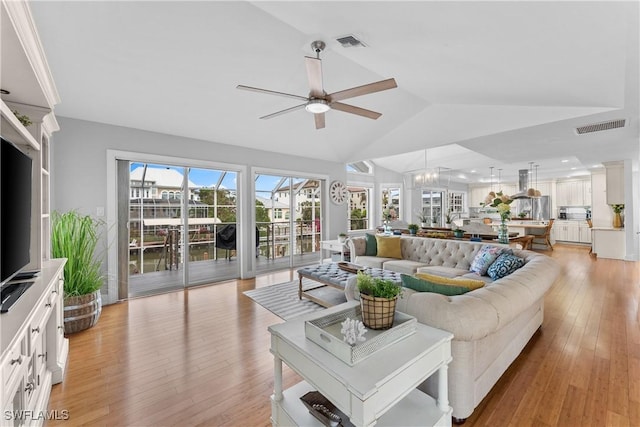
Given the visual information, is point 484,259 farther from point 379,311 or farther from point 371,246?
point 379,311

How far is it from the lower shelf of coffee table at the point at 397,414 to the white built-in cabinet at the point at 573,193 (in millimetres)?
11070

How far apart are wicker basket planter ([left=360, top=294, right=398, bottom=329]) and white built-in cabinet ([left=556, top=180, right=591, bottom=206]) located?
1125 centimetres

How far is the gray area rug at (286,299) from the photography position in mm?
3523

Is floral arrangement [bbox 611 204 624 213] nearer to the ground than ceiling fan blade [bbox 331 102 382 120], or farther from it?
nearer to the ground

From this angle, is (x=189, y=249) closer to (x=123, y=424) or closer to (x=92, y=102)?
(x=92, y=102)

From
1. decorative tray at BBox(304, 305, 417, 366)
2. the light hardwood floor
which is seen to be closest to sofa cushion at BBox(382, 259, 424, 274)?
the light hardwood floor

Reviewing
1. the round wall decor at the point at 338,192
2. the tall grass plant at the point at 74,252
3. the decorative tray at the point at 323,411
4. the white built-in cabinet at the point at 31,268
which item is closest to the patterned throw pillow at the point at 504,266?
the decorative tray at the point at 323,411

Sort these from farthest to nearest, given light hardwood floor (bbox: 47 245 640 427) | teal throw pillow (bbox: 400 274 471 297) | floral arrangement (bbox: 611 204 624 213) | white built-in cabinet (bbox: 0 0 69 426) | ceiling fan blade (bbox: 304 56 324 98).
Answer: floral arrangement (bbox: 611 204 624 213), ceiling fan blade (bbox: 304 56 324 98), teal throw pillow (bbox: 400 274 471 297), light hardwood floor (bbox: 47 245 640 427), white built-in cabinet (bbox: 0 0 69 426)

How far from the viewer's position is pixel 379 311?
1417mm

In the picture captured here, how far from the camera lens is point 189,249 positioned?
4.71 metres

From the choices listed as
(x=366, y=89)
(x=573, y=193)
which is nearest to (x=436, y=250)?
(x=366, y=89)

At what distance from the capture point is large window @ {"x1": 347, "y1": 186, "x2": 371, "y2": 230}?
8000mm

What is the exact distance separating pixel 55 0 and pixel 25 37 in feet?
3.91

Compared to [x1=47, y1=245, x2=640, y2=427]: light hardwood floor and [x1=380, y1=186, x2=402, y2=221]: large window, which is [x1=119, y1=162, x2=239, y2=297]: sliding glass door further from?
[x1=380, y1=186, x2=402, y2=221]: large window
